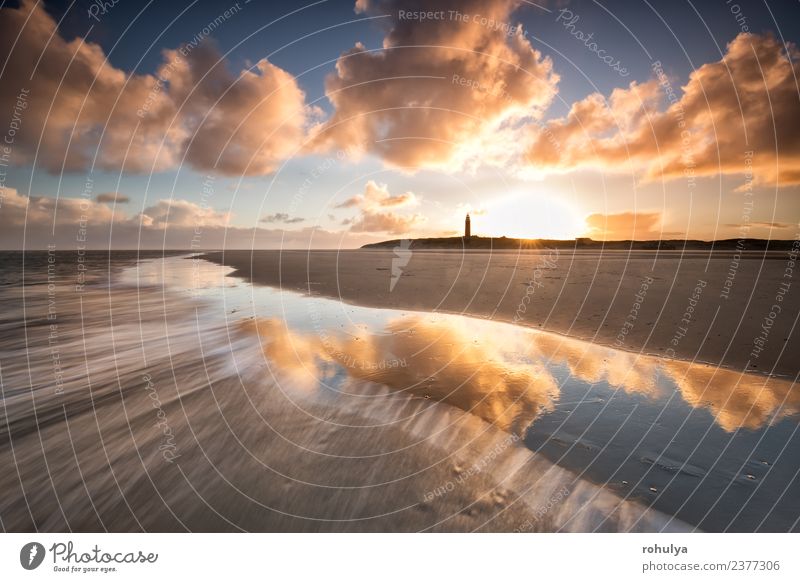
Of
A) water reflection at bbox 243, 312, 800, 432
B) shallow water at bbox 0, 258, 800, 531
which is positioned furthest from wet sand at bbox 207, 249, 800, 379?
shallow water at bbox 0, 258, 800, 531

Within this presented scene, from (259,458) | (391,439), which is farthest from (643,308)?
(259,458)

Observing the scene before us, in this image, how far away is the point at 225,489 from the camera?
4.43 metres

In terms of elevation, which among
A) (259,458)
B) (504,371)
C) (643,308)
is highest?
(643,308)

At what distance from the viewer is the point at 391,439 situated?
5.43 m

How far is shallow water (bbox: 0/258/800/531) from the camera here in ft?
13.6

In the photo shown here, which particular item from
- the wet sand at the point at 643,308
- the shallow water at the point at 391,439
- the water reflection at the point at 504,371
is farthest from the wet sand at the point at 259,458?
the wet sand at the point at 643,308

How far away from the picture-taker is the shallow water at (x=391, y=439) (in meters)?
4.13

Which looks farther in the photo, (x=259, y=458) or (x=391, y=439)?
(x=391, y=439)

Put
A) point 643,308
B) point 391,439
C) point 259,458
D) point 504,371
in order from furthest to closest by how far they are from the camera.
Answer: point 643,308 → point 504,371 → point 391,439 → point 259,458

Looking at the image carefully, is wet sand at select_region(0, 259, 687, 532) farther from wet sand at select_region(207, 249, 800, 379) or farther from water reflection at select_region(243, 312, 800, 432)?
wet sand at select_region(207, 249, 800, 379)

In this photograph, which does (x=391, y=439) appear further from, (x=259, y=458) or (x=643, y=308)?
(x=643, y=308)
